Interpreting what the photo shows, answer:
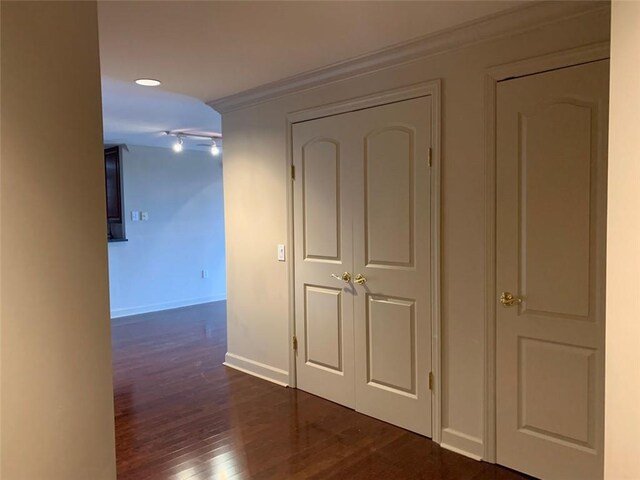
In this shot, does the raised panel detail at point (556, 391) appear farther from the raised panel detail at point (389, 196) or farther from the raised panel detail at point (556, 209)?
the raised panel detail at point (389, 196)

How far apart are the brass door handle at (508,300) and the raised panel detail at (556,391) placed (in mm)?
184

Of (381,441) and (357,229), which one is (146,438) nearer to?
(381,441)

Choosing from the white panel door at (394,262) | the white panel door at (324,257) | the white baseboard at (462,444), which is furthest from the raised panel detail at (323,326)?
the white baseboard at (462,444)

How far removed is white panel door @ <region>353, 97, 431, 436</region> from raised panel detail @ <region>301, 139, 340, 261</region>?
0.19 meters

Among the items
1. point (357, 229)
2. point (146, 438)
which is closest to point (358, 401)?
point (357, 229)

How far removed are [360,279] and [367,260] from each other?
136mm

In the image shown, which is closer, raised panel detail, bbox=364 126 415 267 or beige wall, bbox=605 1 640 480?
beige wall, bbox=605 1 640 480

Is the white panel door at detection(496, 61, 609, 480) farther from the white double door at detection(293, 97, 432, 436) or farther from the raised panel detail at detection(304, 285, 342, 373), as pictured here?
the raised panel detail at detection(304, 285, 342, 373)

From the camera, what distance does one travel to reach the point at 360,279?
10.1ft

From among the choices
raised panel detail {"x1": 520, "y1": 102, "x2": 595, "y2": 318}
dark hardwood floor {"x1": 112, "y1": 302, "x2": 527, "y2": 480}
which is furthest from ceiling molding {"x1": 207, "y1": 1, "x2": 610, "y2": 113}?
dark hardwood floor {"x1": 112, "y1": 302, "x2": 527, "y2": 480}

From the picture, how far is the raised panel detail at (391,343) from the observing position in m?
2.85

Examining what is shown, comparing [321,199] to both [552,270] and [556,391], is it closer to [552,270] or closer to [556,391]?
[552,270]

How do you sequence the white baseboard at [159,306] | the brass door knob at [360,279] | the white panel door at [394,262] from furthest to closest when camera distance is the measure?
1. the white baseboard at [159,306]
2. the brass door knob at [360,279]
3. the white panel door at [394,262]

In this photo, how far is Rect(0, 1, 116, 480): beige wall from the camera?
43.9 inches
